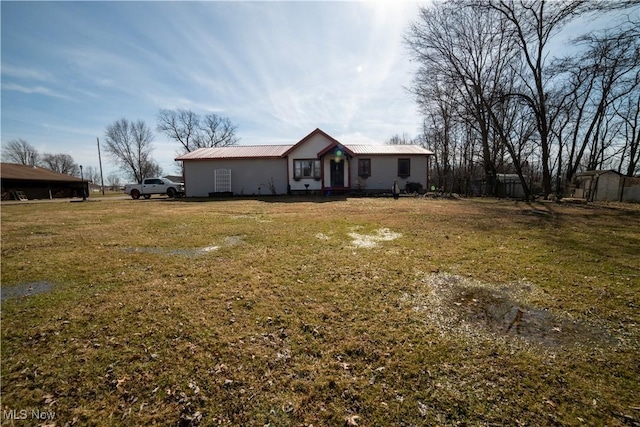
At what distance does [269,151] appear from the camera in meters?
24.1

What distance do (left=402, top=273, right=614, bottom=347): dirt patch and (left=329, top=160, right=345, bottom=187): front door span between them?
17.9 meters

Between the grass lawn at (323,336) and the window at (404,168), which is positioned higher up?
the window at (404,168)

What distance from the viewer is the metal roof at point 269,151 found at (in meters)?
22.8

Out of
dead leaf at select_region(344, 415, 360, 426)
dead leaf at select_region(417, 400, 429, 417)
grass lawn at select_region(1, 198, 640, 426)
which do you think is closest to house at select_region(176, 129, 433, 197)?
grass lawn at select_region(1, 198, 640, 426)

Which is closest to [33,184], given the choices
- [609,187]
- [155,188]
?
[155,188]

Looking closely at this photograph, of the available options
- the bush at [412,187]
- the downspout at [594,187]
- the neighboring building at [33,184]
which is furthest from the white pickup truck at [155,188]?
the downspout at [594,187]

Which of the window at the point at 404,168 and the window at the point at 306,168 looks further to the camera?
the window at the point at 404,168

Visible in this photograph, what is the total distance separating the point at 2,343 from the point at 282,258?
153 inches

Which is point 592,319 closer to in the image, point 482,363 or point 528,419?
point 482,363

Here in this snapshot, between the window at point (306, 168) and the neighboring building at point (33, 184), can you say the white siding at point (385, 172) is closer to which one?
the window at point (306, 168)

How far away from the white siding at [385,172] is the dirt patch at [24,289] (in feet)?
66.7

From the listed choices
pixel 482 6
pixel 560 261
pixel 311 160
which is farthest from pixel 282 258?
pixel 482 6

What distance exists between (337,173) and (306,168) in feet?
8.62

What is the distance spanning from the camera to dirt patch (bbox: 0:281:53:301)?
13.3ft
